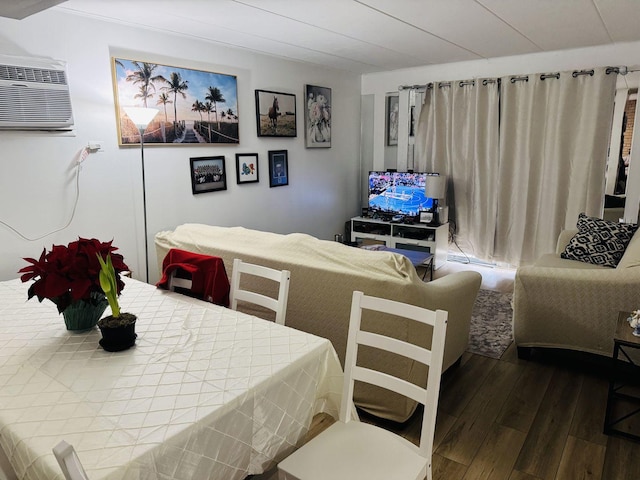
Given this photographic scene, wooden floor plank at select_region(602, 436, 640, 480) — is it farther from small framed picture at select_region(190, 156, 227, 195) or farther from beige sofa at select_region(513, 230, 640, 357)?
small framed picture at select_region(190, 156, 227, 195)

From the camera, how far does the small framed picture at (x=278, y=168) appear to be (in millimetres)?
4650

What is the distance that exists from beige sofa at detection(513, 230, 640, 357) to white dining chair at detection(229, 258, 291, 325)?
5.55 ft

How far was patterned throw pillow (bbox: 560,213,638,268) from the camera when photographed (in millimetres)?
3664

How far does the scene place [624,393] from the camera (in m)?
2.62

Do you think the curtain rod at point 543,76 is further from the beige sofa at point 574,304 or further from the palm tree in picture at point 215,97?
the palm tree in picture at point 215,97

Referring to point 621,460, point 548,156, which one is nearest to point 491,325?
point 621,460

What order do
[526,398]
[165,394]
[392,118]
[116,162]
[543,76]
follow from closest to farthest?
[165,394]
[526,398]
[116,162]
[543,76]
[392,118]

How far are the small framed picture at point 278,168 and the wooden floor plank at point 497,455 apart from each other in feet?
10.5

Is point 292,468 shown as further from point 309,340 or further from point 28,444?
point 28,444

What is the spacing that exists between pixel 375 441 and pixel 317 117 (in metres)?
4.25

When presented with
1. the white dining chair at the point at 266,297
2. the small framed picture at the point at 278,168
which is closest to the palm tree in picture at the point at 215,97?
the small framed picture at the point at 278,168

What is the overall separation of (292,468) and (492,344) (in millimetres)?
2365

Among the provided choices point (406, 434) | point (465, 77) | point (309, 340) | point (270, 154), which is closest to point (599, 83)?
point (465, 77)

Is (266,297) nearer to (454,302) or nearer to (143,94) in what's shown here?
(454,302)
